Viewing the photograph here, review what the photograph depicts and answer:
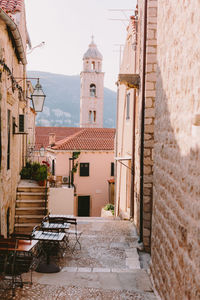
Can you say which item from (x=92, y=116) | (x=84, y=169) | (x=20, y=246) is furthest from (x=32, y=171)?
(x=92, y=116)

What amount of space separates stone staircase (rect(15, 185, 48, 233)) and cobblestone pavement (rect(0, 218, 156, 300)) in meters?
2.48

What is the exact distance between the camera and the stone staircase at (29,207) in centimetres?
1225

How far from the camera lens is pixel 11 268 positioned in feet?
20.9

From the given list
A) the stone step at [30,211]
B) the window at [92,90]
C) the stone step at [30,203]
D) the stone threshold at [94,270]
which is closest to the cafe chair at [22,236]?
the stone threshold at [94,270]

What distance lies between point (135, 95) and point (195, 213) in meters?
9.30

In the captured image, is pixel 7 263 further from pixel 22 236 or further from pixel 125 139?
pixel 125 139

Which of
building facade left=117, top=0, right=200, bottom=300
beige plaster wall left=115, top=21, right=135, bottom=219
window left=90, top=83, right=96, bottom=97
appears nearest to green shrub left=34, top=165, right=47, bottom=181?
beige plaster wall left=115, top=21, right=135, bottom=219

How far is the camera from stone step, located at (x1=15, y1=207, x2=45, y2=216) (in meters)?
12.5

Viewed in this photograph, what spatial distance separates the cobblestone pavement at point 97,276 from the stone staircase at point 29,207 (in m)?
2.48

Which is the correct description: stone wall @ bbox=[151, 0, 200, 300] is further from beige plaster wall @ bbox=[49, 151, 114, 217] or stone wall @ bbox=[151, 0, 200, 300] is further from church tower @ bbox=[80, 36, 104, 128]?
church tower @ bbox=[80, 36, 104, 128]

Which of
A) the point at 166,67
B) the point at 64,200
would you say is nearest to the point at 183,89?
the point at 166,67

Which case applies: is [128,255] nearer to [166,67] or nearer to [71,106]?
[166,67]

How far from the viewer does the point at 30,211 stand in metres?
12.6

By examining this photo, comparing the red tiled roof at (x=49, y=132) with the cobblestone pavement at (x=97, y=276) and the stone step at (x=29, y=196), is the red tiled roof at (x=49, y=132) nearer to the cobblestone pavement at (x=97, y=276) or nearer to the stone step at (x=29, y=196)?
the stone step at (x=29, y=196)
